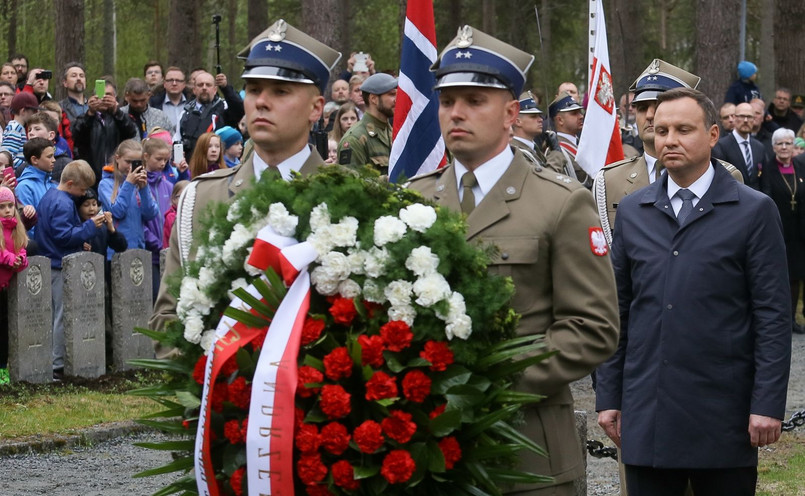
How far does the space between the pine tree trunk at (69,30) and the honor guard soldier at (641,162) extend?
15813 millimetres

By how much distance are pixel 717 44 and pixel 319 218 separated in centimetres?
1846

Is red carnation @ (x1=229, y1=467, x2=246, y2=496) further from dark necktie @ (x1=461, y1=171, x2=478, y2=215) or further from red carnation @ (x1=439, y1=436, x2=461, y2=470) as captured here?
dark necktie @ (x1=461, y1=171, x2=478, y2=215)

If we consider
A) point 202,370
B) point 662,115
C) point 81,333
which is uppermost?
point 662,115

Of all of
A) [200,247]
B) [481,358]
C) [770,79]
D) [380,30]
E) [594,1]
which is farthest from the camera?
[380,30]

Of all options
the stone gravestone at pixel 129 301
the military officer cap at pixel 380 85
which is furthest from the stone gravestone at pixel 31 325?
the military officer cap at pixel 380 85

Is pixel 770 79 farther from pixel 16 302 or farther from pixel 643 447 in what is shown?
pixel 643 447

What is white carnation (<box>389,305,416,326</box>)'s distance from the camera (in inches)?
134

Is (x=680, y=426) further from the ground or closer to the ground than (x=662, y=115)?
closer to the ground

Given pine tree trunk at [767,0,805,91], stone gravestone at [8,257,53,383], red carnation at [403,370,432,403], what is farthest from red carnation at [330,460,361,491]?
pine tree trunk at [767,0,805,91]

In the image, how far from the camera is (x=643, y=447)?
4793mm

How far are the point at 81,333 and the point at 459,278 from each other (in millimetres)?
7879

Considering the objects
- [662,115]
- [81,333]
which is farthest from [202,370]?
[81,333]

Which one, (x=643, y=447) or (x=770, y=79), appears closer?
(x=643, y=447)

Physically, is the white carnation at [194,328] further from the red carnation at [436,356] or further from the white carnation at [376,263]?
the red carnation at [436,356]
